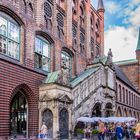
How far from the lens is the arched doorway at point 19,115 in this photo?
25891 mm

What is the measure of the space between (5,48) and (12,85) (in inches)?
97.1

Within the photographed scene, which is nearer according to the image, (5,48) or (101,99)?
(5,48)

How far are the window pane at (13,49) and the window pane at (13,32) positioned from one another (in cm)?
37

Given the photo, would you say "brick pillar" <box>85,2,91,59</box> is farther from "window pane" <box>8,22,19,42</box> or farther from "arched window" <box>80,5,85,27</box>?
"window pane" <box>8,22,19,42</box>

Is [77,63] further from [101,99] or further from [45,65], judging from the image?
[45,65]

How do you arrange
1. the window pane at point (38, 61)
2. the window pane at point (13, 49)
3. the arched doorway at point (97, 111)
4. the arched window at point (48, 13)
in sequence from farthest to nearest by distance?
the arched doorway at point (97, 111)
the arched window at point (48, 13)
the window pane at point (38, 61)
the window pane at point (13, 49)

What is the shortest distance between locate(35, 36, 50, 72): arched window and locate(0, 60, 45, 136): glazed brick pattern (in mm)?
1168

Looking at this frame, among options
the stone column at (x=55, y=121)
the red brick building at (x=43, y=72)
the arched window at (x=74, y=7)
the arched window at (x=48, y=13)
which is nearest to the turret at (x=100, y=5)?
the arched window at (x=74, y=7)

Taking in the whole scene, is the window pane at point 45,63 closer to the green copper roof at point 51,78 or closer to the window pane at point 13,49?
the green copper roof at point 51,78

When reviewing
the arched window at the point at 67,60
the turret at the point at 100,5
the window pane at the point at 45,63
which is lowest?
the window pane at the point at 45,63

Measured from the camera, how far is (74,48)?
1305 inches

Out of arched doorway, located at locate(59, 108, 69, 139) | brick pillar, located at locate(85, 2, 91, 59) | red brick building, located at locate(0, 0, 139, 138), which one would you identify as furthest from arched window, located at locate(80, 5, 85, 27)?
arched doorway, located at locate(59, 108, 69, 139)

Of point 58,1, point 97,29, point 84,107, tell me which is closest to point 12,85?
point 84,107

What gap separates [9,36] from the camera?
23.0 meters
